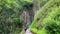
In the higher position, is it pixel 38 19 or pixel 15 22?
pixel 38 19

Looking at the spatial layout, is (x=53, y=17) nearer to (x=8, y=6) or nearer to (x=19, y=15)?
(x=8, y=6)

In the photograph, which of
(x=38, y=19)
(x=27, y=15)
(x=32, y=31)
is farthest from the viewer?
(x=27, y=15)

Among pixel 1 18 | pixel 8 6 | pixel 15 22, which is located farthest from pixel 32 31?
pixel 15 22

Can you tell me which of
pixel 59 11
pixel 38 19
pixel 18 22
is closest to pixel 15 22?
pixel 18 22

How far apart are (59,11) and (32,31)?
1.59 metres

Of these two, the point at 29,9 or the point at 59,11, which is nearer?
the point at 59,11

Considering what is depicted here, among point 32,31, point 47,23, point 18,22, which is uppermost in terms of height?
point 47,23

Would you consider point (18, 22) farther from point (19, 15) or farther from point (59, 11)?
point (59, 11)

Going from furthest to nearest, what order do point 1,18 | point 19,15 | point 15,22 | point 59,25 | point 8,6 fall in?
point 19,15
point 15,22
point 8,6
point 1,18
point 59,25

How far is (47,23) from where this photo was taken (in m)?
4.58

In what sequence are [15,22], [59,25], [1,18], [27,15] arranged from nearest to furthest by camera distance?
[59,25]
[1,18]
[15,22]
[27,15]

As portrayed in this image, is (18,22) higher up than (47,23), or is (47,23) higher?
(47,23)

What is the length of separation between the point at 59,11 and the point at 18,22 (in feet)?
71.7

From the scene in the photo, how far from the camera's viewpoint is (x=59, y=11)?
469 centimetres
